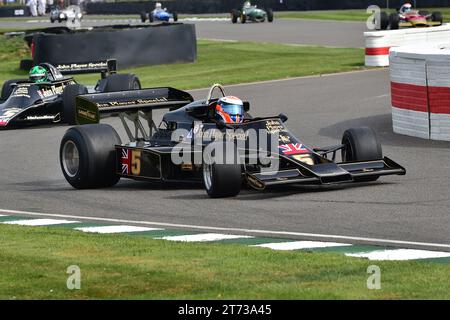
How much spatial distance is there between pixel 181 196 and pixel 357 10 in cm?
5179

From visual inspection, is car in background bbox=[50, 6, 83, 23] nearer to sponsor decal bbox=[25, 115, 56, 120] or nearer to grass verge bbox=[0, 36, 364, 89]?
grass verge bbox=[0, 36, 364, 89]

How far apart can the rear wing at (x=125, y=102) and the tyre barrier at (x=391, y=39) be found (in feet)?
51.4

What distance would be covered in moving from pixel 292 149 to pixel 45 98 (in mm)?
10921

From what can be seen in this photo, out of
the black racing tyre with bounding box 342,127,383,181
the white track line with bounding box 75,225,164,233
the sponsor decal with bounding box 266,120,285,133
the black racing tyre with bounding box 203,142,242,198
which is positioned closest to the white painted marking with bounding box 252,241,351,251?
the white track line with bounding box 75,225,164,233

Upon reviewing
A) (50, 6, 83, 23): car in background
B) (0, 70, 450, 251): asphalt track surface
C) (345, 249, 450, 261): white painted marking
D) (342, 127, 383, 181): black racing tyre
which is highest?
(50, 6, 83, 23): car in background

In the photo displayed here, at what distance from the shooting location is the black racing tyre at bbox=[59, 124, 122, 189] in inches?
574

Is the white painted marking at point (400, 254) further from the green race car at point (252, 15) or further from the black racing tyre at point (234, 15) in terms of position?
the black racing tyre at point (234, 15)

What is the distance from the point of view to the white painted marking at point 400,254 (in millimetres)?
9406

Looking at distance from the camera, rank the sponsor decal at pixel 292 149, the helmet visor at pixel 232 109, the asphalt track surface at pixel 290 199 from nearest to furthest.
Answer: the asphalt track surface at pixel 290 199, the sponsor decal at pixel 292 149, the helmet visor at pixel 232 109

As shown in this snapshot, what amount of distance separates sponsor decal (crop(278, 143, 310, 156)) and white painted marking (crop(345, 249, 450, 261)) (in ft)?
12.4

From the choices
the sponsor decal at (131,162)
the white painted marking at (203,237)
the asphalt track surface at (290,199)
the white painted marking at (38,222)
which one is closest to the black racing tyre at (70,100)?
the asphalt track surface at (290,199)

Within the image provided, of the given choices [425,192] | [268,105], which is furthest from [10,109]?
[425,192]
